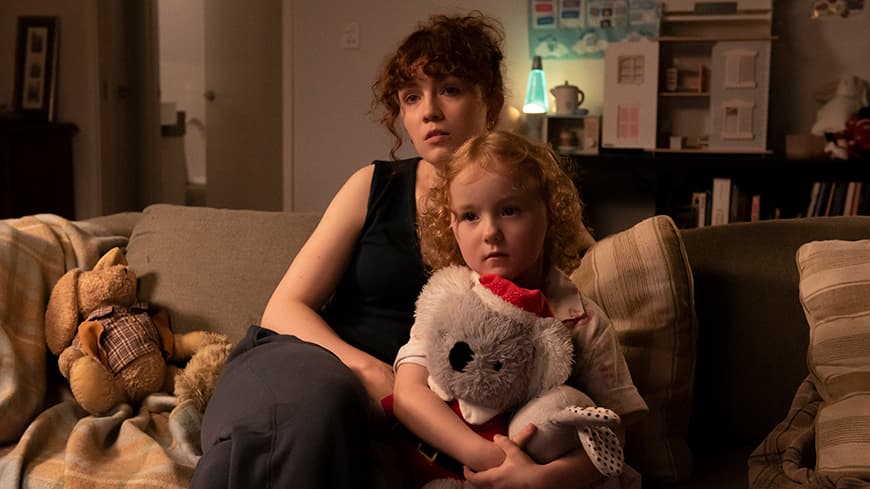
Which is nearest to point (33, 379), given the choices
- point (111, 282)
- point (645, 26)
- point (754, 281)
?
point (111, 282)

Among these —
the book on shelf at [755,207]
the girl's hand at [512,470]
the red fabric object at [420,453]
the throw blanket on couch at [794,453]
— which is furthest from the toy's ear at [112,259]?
the book on shelf at [755,207]

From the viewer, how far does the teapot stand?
393cm

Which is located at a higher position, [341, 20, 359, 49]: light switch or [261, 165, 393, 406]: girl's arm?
[341, 20, 359, 49]: light switch

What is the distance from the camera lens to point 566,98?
3.94 metres

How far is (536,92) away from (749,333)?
2.51m

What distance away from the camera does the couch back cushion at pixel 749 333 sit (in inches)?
61.7

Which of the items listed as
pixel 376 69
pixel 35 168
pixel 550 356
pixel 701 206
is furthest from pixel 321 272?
pixel 35 168

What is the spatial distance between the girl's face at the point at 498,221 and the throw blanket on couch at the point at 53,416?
605 millimetres

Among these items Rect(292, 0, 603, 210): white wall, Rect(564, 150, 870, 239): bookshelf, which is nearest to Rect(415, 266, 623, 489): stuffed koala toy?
Rect(564, 150, 870, 239): bookshelf

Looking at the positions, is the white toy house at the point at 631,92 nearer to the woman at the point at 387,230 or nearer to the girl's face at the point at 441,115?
the woman at the point at 387,230

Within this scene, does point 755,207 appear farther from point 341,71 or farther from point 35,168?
point 35,168

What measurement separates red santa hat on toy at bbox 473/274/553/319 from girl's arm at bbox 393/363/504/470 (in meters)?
0.14

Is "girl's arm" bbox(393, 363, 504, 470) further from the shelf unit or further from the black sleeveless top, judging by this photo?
the shelf unit

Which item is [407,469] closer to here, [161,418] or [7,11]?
[161,418]
